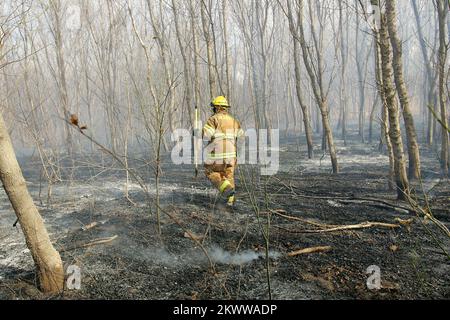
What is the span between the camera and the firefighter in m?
5.45

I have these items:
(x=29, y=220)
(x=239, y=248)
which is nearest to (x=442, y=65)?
(x=239, y=248)

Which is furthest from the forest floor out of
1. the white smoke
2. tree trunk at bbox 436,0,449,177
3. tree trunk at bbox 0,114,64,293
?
tree trunk at bbox 436,0,449,177

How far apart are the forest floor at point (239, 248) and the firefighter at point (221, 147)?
44 centimetres

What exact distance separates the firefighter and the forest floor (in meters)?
0.44

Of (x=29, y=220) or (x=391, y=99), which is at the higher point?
(x=391, y=99)

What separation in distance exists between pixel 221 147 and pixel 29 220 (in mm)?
3302

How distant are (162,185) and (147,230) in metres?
3.30

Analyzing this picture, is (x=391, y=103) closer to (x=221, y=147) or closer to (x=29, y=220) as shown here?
(x=221, y=147)

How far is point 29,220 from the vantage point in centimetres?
272

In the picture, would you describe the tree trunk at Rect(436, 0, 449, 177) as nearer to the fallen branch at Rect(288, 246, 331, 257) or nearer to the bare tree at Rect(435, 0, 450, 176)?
the bare tree at Rect(435, 0, 450, 176)

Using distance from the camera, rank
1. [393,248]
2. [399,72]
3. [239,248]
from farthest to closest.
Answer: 1. [399,72]
2. [239,248]
3. [393,248]

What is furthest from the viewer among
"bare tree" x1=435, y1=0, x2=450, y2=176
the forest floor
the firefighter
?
"bare tree" x1=435, y1=0, x2=450, y2=176

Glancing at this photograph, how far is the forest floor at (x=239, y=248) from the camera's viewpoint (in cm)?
292
